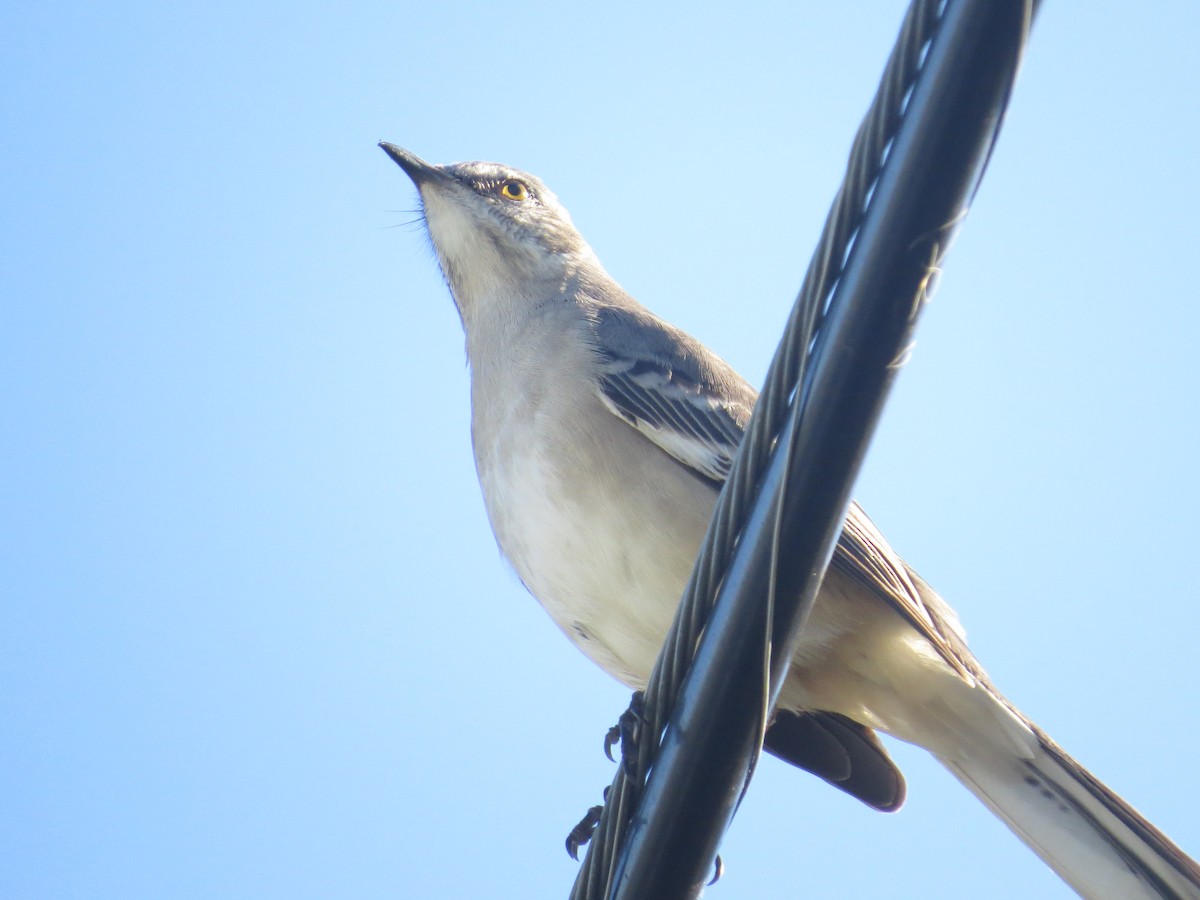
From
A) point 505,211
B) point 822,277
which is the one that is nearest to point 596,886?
point 822,277

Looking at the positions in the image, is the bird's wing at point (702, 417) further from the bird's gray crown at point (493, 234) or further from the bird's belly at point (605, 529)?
the bird's gray crown at point (493, 234)

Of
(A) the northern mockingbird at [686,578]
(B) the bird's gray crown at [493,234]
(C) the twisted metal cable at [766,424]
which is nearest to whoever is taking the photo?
(C) the twisted metal cable at [766,424]

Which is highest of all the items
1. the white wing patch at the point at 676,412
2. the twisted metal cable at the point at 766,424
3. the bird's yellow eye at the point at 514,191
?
the bird's yellow eye at the point at 514,191

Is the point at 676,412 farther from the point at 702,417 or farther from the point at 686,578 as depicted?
the point at 686,578

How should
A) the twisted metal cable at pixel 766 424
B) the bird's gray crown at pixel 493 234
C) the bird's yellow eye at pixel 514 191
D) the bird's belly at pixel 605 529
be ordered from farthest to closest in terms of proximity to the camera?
1. the bird's yellow eye at pixel 514 191
2. the bird's gray crown at pixel 493 234
3. the bird's belly at pixel 605 529
4. the twisted metal cable at pixel 766 424

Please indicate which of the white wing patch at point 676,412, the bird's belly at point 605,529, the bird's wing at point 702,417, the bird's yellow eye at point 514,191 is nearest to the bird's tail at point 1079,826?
the bird's wing at point 702,417
